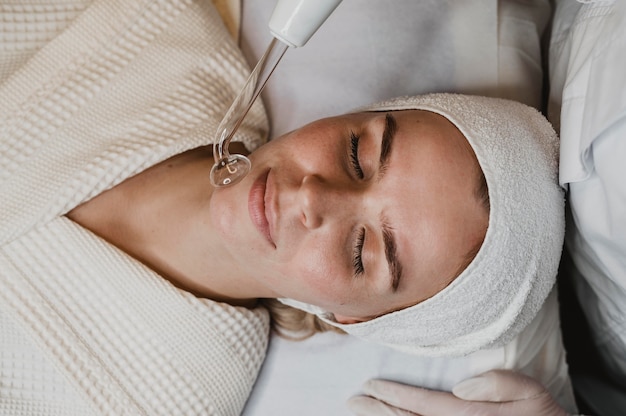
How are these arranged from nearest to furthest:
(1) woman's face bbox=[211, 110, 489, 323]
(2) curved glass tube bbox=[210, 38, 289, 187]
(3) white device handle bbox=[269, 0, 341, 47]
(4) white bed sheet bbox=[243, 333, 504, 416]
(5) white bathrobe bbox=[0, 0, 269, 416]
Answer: (3) white device handle bbox=[269, 0, 341, 47], (2) curved glass tube bbox=[210, 38, 289, 187], (1) woman's face bbox=[211, 110, 489, 323], (5) white bathrobe bbox=[0, 0, 269, 416], (4) white bed sheet bbox=[243, 333, 504, 416]

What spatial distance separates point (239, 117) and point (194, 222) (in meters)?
0.33

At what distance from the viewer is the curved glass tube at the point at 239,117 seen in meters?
0.99

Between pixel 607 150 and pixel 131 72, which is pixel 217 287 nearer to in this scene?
pixel 131 72

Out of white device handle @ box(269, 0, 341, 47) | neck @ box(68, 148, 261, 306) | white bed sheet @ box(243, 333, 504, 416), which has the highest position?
white device handle @ box(269, 0, 341, 47)

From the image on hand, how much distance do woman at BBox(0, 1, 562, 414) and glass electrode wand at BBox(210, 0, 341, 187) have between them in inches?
1.4

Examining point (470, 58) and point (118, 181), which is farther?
point (470, 58)

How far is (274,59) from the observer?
3.26ft

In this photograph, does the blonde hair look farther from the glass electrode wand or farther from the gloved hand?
the glass electrode wand

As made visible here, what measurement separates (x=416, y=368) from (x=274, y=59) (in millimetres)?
831

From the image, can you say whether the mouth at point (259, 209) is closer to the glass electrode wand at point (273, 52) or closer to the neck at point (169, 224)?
the glass electrode wand at point (273, 52)

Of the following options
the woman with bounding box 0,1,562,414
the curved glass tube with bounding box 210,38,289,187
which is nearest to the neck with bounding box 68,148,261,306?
the woman with bounding box 0,1,562,414

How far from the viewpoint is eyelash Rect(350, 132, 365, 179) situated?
1.15m

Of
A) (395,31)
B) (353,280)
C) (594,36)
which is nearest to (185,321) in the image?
(353,280)

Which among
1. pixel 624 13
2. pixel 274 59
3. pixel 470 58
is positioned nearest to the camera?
pixel 274 59
